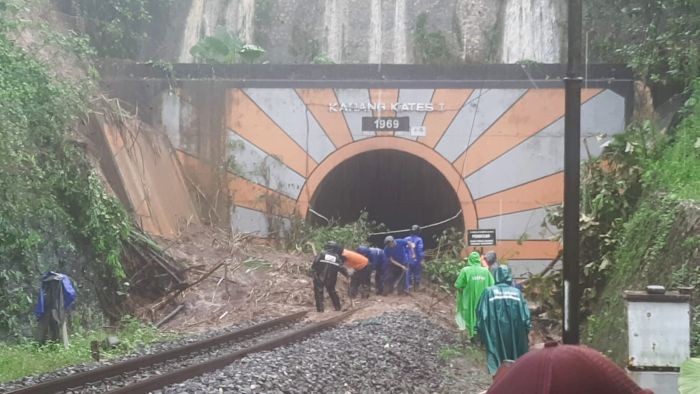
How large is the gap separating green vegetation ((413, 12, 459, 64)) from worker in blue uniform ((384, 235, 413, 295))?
9719 millimetres

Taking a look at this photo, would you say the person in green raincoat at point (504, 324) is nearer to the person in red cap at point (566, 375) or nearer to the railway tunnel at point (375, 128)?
the person in red cap at point (566, 375)

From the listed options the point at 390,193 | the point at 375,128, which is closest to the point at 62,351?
the point at 375,128

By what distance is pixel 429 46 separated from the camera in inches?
1036

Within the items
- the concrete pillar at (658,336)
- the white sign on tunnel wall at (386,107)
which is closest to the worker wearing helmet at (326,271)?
the white sign on tunnel wall at (386,107)

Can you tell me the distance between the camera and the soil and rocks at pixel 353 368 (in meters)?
7.59

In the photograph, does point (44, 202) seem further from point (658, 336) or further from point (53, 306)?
point (658, 336)

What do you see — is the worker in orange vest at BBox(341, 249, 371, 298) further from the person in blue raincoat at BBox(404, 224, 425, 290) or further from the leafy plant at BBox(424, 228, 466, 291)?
the leafy plant at BBox(424, 228, 466, 291)

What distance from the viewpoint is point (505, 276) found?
8500 millimetres

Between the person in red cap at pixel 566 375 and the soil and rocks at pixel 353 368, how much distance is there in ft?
17.3

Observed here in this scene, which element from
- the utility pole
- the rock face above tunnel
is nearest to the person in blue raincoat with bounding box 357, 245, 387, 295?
the rock face above tunnel

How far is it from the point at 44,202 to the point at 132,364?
474 centimetres

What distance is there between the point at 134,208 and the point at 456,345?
7.80 m

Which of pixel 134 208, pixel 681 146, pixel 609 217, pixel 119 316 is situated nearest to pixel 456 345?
pixel 609 217

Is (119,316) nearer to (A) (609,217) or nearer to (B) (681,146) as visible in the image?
(A) (609,217)
